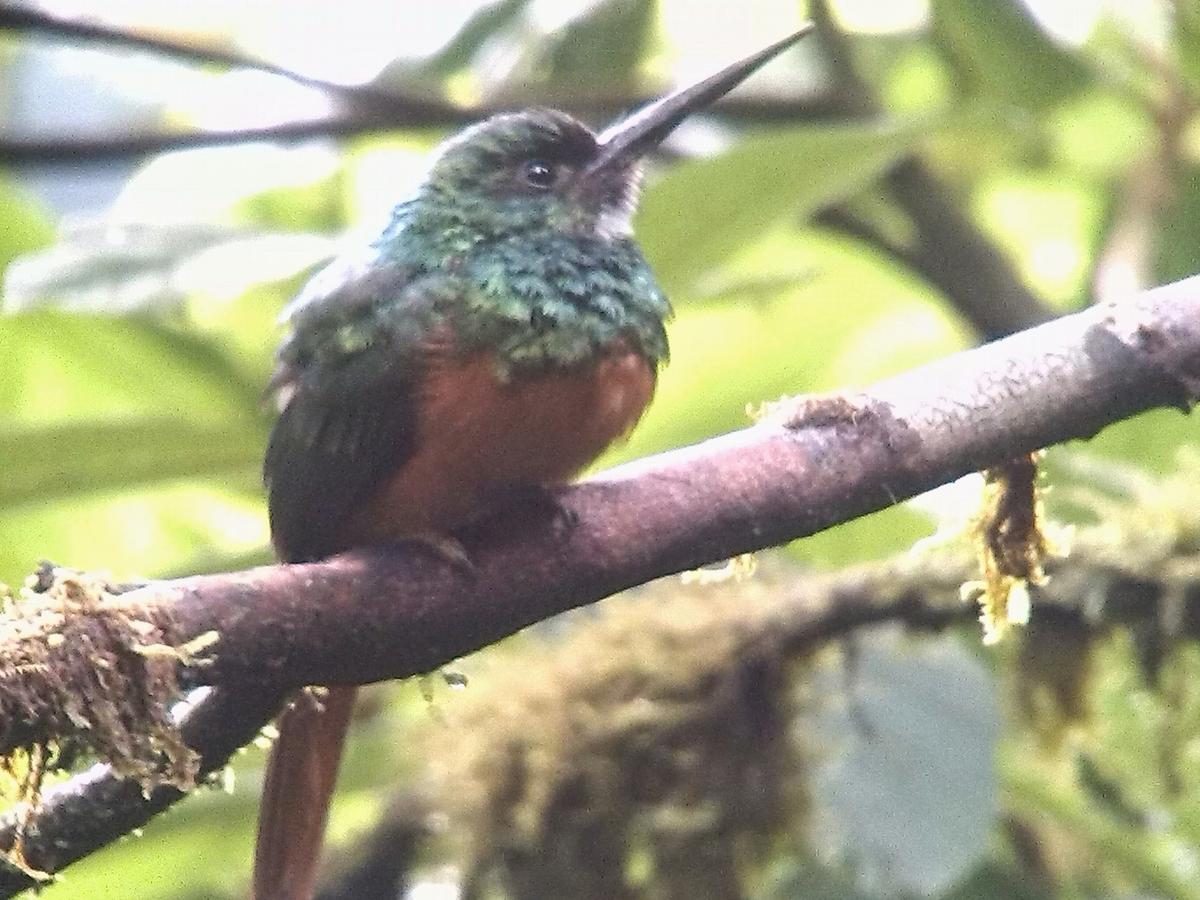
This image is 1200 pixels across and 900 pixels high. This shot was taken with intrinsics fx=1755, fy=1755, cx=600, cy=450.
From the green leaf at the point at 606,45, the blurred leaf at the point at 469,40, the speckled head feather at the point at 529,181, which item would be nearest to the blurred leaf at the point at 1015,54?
the green leaf at the point at 606,45

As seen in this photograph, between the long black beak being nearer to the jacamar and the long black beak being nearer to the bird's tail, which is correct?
the jacamar

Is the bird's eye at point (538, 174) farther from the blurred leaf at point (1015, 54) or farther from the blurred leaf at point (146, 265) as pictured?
the blurred leaf at point (1015, 54)

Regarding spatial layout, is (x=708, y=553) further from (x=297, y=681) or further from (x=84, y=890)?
(x=84, y=890)

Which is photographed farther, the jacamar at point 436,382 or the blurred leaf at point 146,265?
the blurred leaf at point 146,265

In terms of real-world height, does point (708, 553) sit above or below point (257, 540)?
below

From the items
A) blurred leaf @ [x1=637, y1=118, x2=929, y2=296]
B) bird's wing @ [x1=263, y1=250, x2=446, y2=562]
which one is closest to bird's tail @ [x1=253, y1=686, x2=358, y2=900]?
bird's wing @ [x1=263, y1=250, x2=446, y2=562]

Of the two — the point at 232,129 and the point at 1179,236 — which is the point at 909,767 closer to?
the point at 1179,236

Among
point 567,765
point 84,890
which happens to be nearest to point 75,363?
point 84,890
